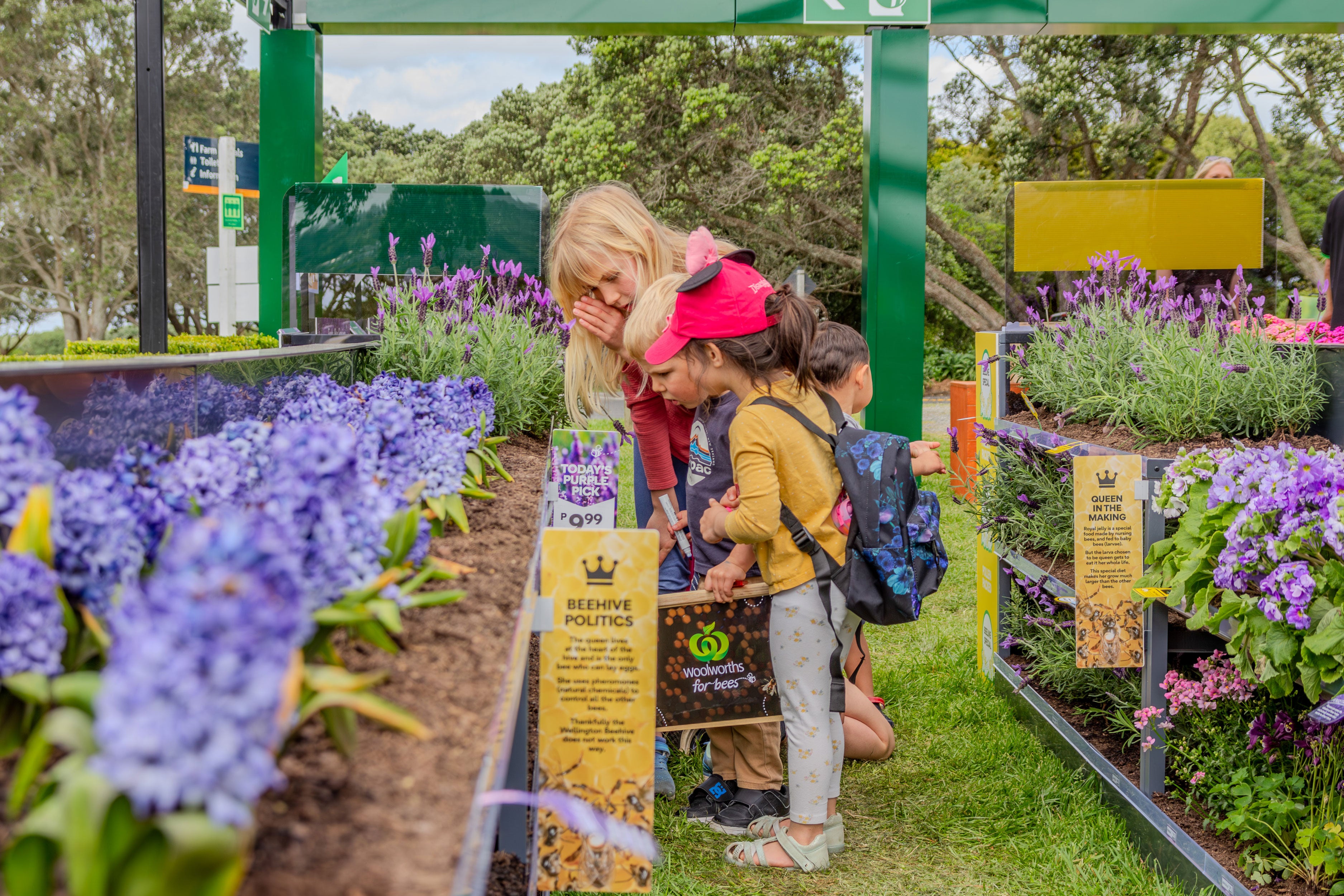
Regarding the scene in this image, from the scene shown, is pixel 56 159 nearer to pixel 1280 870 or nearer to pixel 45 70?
pixel 45 70

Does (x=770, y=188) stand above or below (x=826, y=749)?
above

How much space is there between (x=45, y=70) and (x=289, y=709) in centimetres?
2445

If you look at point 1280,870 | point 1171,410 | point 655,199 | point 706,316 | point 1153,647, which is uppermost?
point 655,199

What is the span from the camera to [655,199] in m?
17.3

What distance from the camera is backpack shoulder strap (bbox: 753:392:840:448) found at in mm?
2781

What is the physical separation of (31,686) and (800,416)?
2127 mm

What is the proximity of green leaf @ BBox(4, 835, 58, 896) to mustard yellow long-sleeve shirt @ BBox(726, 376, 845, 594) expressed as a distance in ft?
6.61

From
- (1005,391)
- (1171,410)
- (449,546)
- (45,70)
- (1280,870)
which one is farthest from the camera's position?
(45,70)

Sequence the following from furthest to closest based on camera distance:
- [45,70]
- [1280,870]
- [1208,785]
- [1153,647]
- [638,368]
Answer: [45,70] → [638,368] → [1153,647] → [1208,785] → [1280,870]

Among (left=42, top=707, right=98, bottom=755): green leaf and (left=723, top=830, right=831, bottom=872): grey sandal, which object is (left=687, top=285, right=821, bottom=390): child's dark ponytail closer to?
(left=723, top=830, right=831, bottom=872): grey sandal

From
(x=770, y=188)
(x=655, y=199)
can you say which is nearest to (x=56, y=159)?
(x=655, y=199)

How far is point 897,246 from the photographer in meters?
7.17

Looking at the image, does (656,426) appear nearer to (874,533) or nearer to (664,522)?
(664,522)

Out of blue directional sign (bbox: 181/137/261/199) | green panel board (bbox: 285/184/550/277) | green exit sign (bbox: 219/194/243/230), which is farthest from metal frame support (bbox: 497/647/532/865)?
blue directional sign (bbox: 181/137/261/199)
